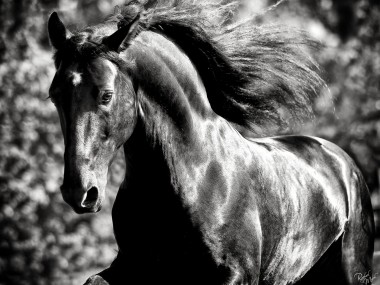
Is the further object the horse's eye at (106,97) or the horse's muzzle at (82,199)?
the horse's eye at (106,97)

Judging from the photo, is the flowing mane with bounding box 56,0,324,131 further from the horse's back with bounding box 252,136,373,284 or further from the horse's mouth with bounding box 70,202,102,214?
the horse's mouth with bounding box 70,202,102,214

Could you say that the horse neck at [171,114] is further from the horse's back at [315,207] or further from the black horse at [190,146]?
the horse's back at [315,207]

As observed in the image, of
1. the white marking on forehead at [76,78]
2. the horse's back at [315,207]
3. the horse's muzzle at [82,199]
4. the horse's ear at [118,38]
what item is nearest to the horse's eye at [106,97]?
the white marking on forehead at [76,78]

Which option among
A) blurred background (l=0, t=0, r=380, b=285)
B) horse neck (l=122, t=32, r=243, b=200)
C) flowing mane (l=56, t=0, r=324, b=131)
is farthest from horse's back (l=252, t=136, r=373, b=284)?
blurred background (l=0, t=0, r=380, b=285)

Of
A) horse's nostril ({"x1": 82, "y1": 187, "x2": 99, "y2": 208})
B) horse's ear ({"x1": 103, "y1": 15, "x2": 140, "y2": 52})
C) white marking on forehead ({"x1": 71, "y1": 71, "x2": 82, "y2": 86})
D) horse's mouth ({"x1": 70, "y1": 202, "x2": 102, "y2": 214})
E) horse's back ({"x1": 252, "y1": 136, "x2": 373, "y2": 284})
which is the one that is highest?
horse's ear ({"x1": 103, "y1": 15, "x2": 140, "y2": 52})

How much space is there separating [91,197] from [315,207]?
1.82 m

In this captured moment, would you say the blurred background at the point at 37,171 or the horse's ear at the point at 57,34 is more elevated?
the horse's ear at the point at 57,34

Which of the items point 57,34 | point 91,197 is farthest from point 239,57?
point 91,197

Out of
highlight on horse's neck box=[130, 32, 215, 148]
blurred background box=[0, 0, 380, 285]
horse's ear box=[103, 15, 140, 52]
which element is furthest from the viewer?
blurred background box=[0, 0, 380, 285]

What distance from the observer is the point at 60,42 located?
3730mm

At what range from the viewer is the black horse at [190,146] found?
3506 millimetres

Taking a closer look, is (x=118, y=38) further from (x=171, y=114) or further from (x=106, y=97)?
(x=171, y=114)

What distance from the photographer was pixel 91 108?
11.3 feet

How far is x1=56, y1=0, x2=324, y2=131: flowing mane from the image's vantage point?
4.12 metres
